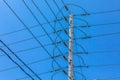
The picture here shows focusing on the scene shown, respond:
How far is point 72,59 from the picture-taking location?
1497cm

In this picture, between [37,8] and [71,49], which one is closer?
[37,8]

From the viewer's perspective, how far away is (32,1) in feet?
39.7

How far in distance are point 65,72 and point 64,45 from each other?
1555 millimetres

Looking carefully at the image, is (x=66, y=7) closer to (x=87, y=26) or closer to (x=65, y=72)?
(x=87, y=26)

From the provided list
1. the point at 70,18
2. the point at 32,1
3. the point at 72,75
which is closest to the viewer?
the point at 32,1

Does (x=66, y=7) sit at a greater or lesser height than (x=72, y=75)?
greater

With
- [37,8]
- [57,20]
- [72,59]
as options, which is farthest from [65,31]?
[37,8]

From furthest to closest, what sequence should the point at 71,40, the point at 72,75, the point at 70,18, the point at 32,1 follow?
the point at 70,18 < the point at 71,40 < the point at 72,75 < the point at 32,1

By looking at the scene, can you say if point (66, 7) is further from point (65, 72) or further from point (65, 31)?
point (65, 72)

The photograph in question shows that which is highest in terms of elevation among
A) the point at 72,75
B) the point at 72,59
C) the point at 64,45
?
the point at 64,45

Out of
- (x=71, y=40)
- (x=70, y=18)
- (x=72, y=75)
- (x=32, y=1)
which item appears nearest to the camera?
(x=32, y=1)

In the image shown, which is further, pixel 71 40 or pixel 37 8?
pixel 71 40

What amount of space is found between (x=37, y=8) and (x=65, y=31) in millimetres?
3834

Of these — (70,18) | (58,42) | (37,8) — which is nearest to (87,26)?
(70,18)
